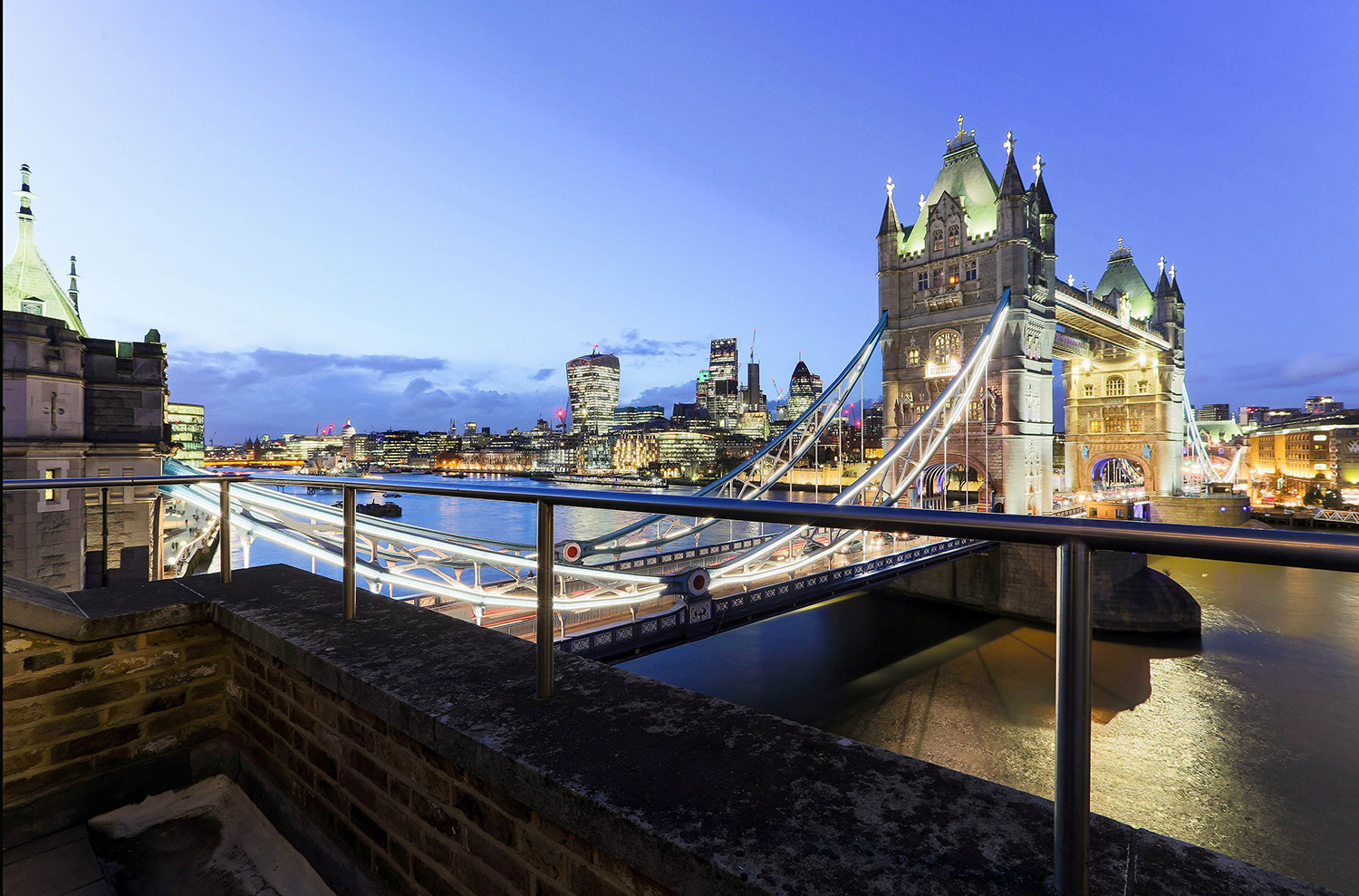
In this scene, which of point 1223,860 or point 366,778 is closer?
point 1223,860

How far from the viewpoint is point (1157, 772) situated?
13359 mm

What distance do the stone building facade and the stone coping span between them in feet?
36.5

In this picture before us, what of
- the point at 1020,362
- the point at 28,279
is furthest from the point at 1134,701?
the point at 28,279

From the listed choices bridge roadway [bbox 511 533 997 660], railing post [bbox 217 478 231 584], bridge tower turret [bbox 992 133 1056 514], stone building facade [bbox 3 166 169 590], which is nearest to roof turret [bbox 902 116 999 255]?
bridge tower turret [bbox 992 133 1056 514]

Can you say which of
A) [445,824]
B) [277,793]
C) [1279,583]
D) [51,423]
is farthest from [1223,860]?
[1279,583]

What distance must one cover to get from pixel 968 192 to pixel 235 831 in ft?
95.8

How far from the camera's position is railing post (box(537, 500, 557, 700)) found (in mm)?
2281

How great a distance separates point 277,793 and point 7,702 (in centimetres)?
116

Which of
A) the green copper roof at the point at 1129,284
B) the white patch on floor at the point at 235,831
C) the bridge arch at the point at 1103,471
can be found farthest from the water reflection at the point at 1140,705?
the green copper roof at the point at 1129,284

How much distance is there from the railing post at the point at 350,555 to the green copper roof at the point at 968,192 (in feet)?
88.7

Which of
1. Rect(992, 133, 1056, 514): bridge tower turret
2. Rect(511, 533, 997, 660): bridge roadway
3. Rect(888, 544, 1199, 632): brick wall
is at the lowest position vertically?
Rect(888, 544, 1199, 632): brick wall

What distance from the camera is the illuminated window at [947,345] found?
2597 cm

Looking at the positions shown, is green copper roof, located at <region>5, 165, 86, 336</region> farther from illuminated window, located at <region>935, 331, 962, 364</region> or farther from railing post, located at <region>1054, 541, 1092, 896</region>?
illuminated window, located at <region>935, 331, 962, 364</region>

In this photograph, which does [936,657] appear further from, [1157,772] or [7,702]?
[7,702]
